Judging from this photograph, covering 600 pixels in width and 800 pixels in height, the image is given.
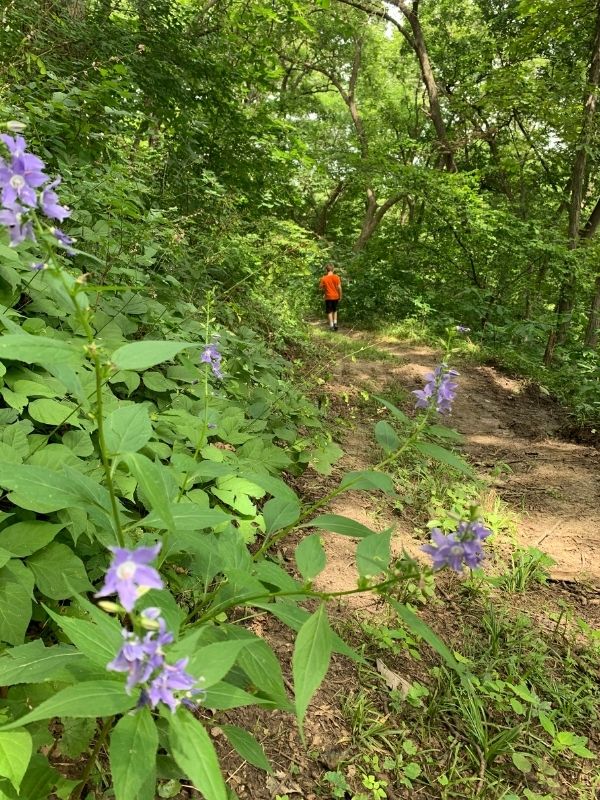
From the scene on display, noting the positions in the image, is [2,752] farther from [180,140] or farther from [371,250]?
[371,250]

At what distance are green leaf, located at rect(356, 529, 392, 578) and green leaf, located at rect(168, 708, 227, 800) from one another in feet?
1.58

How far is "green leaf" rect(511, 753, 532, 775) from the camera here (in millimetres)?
2176

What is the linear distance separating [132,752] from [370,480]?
0.86 meters

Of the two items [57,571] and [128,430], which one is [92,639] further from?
[57,571]

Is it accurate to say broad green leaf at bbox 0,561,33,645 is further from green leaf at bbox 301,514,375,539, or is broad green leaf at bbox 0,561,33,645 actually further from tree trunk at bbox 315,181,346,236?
tree trunk at bbox 315,181,346,236

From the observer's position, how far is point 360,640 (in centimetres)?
270

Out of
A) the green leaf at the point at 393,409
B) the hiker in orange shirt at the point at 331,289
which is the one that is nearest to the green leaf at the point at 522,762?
the green leaf at the point at 393,409

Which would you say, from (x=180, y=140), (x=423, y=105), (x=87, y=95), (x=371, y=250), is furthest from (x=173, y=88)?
(x=423, y=105)

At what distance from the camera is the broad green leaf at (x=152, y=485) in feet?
3.06

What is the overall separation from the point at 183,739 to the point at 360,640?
6.76ft

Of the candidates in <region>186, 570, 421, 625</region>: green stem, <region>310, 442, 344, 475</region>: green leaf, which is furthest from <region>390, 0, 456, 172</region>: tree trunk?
<region>186, 570, 421, 625</region>: green stem

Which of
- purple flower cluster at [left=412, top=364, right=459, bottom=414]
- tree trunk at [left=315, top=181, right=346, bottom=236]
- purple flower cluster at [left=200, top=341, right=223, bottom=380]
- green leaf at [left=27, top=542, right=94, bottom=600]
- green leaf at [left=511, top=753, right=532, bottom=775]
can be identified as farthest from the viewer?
tree trunk at [left=315, top=181, right=346, bottom=236]

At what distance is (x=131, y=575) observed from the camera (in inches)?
31.3

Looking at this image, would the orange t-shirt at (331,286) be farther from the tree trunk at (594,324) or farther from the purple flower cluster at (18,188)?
the purple flower cluster at (18,188)
